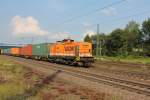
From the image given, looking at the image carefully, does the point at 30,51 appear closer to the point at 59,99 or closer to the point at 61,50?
the point at 61,50

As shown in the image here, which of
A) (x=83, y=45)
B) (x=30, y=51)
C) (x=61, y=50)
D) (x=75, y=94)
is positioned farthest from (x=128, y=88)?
(x=30, y=51)

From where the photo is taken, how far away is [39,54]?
57.3 m

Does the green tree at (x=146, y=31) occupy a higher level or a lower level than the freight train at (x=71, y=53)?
higher

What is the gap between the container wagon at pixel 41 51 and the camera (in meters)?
50.7

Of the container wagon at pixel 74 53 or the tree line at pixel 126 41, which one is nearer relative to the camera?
the container wagon at pixel 74 53

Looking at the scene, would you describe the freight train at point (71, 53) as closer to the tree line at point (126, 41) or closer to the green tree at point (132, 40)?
the tree line at point (126, 41)

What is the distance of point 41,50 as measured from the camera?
55656 millimetres

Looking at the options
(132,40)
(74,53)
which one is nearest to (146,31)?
(132,40)

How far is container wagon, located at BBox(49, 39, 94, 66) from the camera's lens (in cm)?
3631

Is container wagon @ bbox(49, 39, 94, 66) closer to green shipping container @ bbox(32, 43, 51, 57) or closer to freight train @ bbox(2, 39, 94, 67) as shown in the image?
freight train @ bbox(2, 39, 94, 67)

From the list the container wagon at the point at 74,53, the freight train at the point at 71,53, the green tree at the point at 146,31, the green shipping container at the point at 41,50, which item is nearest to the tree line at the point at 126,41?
the green tree at the point at 146,31

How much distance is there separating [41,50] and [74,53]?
19.3m

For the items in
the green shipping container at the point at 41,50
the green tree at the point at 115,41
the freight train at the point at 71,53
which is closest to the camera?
the freight train at the point at 71,53

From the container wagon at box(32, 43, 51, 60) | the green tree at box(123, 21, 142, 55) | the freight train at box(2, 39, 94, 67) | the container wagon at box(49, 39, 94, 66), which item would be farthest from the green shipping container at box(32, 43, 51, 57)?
the green tree at box(123, 21, 142, 55)
